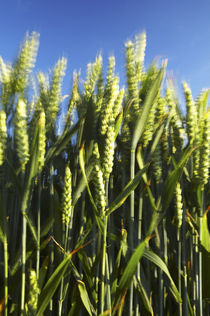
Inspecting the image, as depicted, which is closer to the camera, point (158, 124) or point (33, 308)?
point (33, 308)

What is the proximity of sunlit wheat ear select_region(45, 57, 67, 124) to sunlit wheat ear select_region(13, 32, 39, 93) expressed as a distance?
8cm

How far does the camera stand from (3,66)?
0.94 metres

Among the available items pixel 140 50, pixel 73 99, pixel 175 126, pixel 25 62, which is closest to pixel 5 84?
pixel 25 62

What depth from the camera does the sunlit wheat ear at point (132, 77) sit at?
0.87 m

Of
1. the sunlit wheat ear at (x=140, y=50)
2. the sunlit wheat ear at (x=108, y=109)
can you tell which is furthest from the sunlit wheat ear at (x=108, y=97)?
the sunlit wheat ear at (x=140, y=50)

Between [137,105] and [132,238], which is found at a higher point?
[137,105]

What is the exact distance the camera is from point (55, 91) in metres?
0.90

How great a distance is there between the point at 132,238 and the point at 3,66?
0.69 m

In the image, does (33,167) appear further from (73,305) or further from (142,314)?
(142,314)

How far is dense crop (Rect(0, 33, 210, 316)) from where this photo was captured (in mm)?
738

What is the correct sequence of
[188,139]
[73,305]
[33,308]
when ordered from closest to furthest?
[33,308]
[73,305]
[188,139]

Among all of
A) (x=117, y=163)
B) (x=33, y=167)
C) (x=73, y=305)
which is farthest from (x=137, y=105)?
(x=73, y=305)

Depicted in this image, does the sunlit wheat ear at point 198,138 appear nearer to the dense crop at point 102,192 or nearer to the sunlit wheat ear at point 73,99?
the dense crop at point 102,192

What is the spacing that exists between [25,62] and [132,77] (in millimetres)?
352
